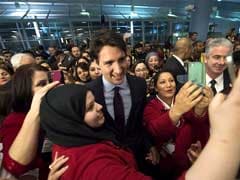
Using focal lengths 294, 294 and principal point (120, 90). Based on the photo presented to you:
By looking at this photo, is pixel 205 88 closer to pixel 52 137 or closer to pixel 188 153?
pixel 188 153

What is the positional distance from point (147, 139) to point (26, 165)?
691 mm

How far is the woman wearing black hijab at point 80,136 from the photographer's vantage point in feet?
3.25

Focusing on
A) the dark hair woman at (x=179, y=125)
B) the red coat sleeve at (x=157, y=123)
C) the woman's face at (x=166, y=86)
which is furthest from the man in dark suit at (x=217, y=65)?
the red coat sleeve at (x=157, y=123)

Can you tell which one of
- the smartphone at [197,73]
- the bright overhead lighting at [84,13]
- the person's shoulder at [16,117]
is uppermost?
the smartphone at [197,73]

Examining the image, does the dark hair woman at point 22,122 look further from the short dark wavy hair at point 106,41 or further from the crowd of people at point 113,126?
the short dark wavy hair at point 106,41

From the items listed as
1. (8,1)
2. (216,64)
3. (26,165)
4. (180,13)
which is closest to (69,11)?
(8,1)

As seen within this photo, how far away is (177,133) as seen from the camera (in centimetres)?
166

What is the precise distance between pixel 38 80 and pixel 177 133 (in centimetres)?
83

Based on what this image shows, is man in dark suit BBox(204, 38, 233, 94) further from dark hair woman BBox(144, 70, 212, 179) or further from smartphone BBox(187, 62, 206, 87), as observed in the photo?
smartphone BBox(187, 62, 206, 87)

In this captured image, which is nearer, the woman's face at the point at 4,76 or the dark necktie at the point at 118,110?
the dark necktie at the point at 118,110

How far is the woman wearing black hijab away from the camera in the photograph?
3.25ft

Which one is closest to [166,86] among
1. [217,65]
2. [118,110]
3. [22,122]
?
[217,65]

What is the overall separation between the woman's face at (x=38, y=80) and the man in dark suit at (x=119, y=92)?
0.84 feet

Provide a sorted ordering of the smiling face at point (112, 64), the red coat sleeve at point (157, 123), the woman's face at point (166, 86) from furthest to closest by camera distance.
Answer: the woman's face at point (166, 86) → the smiling face at point (112, 64) → the red coat sleeve at point (157, 123)
